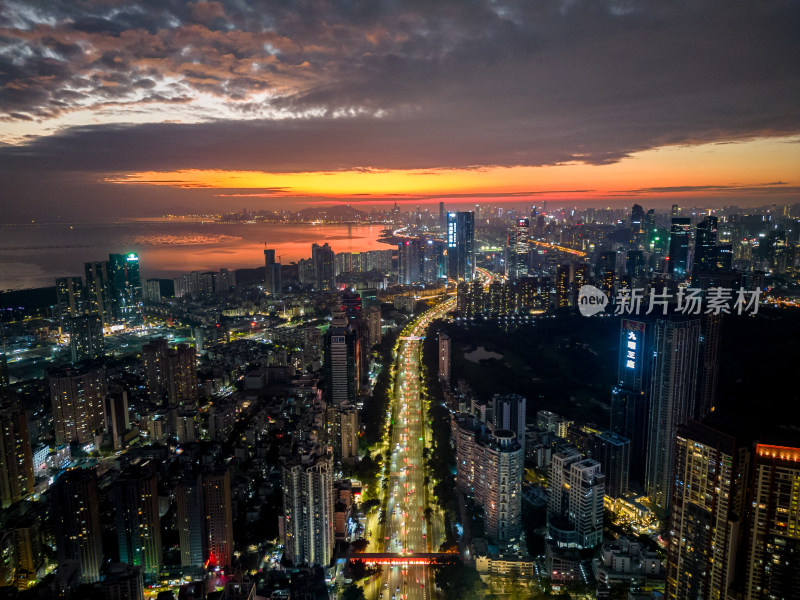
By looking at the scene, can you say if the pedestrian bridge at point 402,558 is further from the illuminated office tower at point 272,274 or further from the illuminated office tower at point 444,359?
the illuminated office tower at point 272,274

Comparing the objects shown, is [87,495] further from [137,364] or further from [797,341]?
[797,341]

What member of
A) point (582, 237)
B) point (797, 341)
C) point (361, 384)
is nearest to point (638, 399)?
point (797, 341)

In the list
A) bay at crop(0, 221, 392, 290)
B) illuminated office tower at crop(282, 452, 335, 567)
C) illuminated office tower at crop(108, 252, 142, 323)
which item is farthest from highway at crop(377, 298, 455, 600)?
bay at crop(0, 221, 392, 290)

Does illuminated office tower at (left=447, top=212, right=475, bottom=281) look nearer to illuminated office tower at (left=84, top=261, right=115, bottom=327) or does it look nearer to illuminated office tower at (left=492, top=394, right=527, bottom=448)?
illuminated office tower at (left=84, top=261, right=115, bottom=327)

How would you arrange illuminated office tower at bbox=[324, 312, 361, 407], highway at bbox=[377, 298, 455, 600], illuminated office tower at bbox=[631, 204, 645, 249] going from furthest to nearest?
illuminated office tower at bbox=[631, 204, 645, 249] < illuminated office tower at bbox=[324, 312, 361, 407] < highway at bbox=[377, 298, 455, 600]

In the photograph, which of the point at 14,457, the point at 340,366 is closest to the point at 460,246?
the point at 340,366

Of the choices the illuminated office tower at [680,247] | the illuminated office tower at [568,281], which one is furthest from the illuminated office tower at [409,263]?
the illuminated office tower at [680,247]
